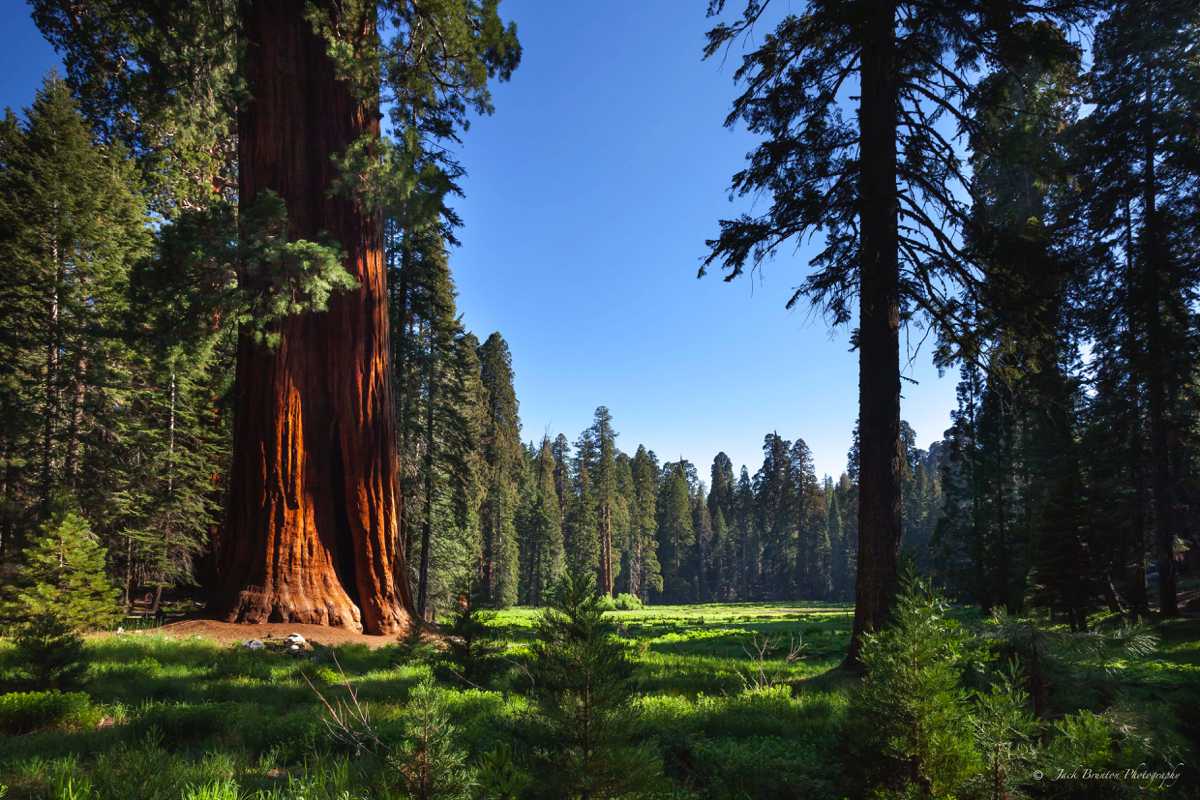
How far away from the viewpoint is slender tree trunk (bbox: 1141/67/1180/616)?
1421cm

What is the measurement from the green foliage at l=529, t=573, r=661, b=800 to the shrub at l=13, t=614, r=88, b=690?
16.3ft

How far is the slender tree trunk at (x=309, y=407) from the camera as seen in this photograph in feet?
28.3

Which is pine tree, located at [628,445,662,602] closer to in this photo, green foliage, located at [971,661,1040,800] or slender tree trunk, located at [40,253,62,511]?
slender tree trunk, located at [40,253,62,511]

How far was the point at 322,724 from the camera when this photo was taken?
4.04 m

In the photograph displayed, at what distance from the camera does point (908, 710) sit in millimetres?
2697

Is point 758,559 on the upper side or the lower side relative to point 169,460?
lower

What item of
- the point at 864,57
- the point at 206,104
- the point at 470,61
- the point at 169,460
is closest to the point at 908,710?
the point at 864,57

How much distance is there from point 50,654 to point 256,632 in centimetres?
344

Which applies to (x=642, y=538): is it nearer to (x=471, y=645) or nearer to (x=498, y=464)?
(x=498, y=464)

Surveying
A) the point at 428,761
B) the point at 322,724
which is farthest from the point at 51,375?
the point at 428,761

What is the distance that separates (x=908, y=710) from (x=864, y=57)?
7987 millimetres

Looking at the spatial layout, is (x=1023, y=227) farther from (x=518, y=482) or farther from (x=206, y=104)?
(x=518, y=482)

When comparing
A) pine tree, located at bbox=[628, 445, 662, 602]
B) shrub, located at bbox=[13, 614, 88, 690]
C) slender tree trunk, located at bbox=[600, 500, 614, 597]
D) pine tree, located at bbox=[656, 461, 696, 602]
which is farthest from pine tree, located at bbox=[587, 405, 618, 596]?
shrub, located at bbox=[13, 614, 88, 690]

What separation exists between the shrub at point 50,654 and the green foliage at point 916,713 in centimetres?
640
